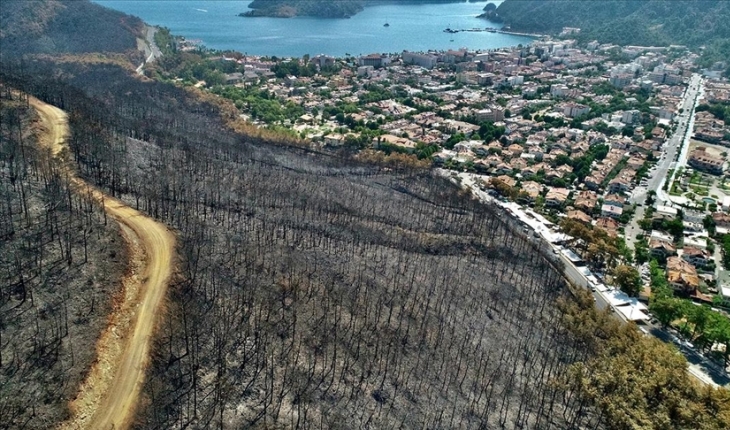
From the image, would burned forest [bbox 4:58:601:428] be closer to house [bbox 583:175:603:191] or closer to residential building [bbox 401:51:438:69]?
house [bbox 583:175:603:191]

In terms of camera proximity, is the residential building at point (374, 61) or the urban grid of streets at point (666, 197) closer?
the urban grid of streets at point (666, 197)

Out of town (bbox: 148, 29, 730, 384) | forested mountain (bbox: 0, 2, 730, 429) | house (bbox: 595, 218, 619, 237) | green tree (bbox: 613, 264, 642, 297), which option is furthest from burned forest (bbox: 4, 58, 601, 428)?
house (bbox: 595, 218, 619, 237)

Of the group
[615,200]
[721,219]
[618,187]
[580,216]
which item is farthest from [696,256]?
[618,187]

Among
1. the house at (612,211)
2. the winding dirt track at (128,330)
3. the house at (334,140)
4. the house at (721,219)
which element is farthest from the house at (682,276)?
the house at (334,140)

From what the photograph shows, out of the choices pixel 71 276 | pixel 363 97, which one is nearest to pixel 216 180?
pixel 71 276

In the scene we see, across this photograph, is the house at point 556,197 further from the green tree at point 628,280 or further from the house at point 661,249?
the green tree at point 628,280

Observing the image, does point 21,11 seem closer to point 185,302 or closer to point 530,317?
point 185,302

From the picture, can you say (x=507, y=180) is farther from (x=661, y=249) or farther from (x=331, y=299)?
Result: (x=331, y=299)
